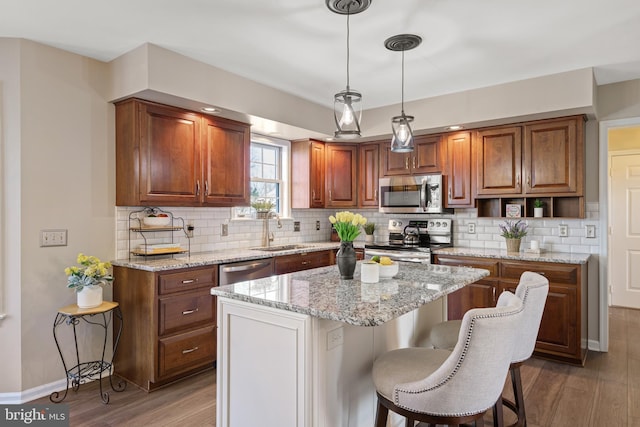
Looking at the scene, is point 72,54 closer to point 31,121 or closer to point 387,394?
point 31,121

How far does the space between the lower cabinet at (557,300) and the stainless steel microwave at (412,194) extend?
36.2 inches

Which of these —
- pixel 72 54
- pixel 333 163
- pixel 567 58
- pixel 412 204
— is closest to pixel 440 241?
pixel 412 204

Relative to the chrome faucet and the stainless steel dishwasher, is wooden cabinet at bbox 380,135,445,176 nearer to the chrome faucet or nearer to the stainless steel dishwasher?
the chrome faucet

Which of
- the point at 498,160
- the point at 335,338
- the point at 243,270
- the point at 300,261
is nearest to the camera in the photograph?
the point at 335,338

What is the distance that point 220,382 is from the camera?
6.54 ft

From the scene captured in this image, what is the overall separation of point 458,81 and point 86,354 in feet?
13.0

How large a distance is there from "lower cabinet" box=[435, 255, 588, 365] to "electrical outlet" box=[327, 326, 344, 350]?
2.46 meters

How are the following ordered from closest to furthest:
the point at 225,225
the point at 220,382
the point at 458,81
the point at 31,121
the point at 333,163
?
the point at 220,382 → the point at 31,121 → the point at 458,81 → the point at 225,225 → the point at 333,163

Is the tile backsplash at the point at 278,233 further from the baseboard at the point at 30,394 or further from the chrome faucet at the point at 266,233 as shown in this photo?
the baseboard at the point at 30,394

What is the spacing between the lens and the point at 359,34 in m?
2.66

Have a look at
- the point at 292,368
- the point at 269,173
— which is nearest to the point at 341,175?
the point at 269,173

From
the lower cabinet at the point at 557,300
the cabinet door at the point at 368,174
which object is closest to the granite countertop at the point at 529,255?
the lower cabinet at the point at 557,300

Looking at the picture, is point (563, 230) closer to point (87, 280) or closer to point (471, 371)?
point (471, 371)

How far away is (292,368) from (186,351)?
1.67 m
